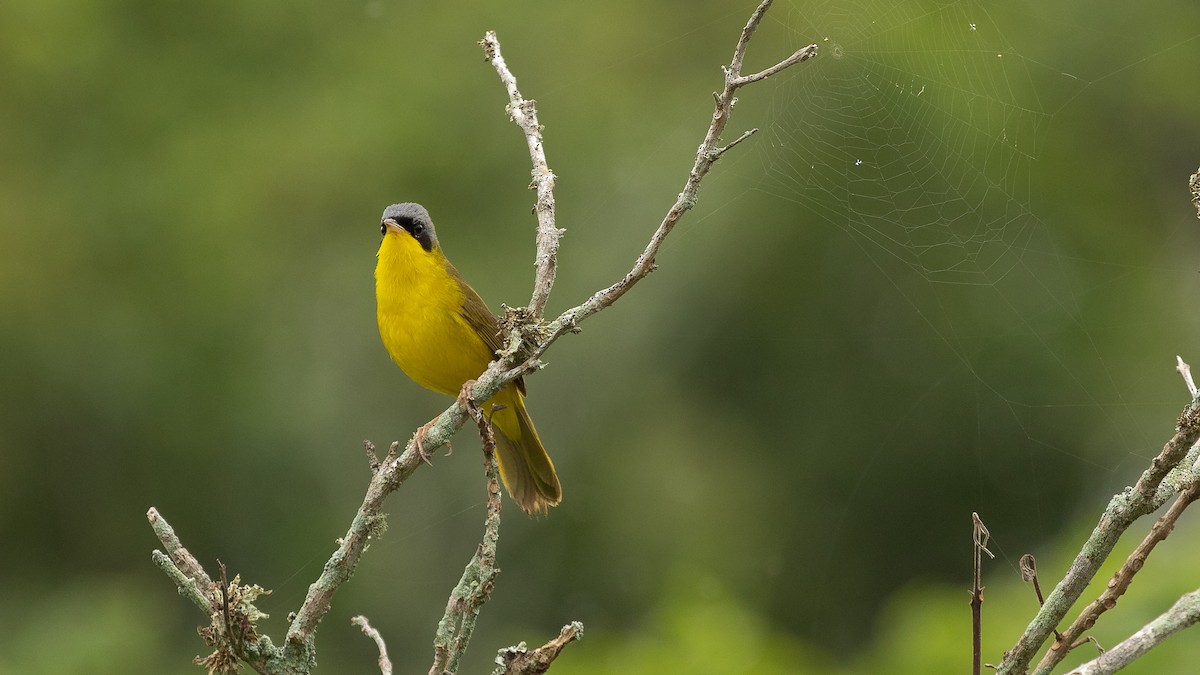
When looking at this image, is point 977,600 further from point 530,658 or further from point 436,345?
point 436,345

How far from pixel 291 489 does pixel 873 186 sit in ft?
19.5

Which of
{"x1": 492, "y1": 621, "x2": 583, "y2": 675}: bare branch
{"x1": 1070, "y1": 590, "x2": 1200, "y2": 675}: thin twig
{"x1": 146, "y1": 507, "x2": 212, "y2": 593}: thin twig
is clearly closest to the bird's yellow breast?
{"x1": 146, "y1": 507, "x2": 212, "y2": 593}: thin twig

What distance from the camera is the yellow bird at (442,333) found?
434 centimetres

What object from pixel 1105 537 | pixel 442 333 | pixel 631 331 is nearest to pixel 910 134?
pixel 631 331

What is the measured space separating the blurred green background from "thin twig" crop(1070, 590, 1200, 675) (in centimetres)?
382

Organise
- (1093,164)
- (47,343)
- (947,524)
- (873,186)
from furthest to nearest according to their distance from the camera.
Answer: (47,343) → (1093,164) → (947,524) → (873,186)

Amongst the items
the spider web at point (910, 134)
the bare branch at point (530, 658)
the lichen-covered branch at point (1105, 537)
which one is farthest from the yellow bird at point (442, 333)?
the lichen-covered branch at point (1105, 537)

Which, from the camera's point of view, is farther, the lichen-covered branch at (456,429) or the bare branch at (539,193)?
the bare branch at (539,193)

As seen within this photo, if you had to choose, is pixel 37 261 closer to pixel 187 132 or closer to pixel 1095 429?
pixel 187 132

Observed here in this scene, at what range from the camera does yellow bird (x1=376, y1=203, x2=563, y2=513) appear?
14.3 ft

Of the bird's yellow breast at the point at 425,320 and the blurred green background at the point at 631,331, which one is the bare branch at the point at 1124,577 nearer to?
the bird's yellow breast at the point at 425,320

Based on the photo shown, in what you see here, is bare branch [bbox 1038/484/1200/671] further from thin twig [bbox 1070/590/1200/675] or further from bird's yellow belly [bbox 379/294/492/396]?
bird's yellow belly [bbox 379/294/492/396]

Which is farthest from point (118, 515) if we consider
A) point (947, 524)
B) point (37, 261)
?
point (947, 524)

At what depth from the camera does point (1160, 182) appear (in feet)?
32.5
